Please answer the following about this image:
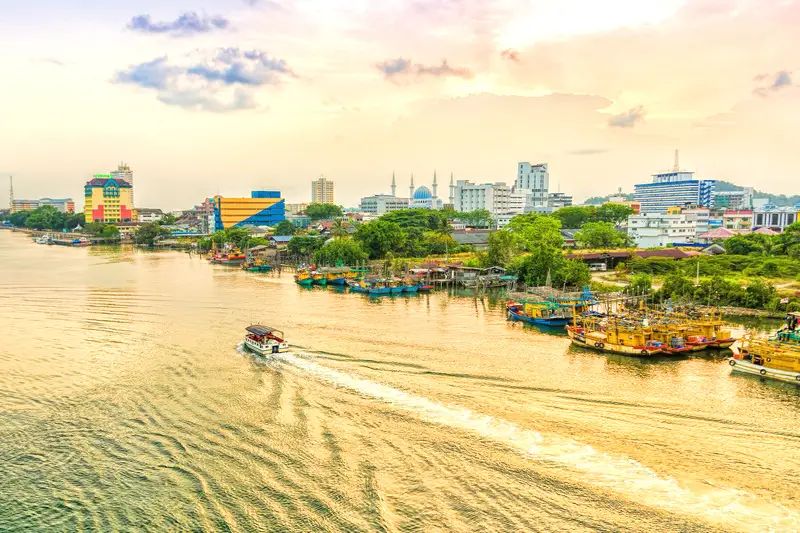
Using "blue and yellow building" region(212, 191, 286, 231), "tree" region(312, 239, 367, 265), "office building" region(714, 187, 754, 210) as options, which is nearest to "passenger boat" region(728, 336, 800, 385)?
"tree" region(312, 239, 367, 265)

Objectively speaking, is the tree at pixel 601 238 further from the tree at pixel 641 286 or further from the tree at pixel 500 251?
the tree at pixel 641 286

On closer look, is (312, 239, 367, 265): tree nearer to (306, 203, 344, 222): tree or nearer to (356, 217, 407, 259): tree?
(356, 217, 407, 259): tree

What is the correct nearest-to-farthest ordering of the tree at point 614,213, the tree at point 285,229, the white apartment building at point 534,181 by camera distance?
1. the tree at point 614,213
2. the tree at point 285,229
3. the white apartment building at point 534,181

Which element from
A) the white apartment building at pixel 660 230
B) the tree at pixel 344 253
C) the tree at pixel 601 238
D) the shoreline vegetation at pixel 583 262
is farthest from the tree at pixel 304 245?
the white apartment building at pixel 660 230

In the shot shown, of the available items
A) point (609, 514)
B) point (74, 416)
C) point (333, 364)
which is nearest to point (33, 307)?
point (74, 416)

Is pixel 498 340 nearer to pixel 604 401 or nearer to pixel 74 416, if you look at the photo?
pixel 604 401
